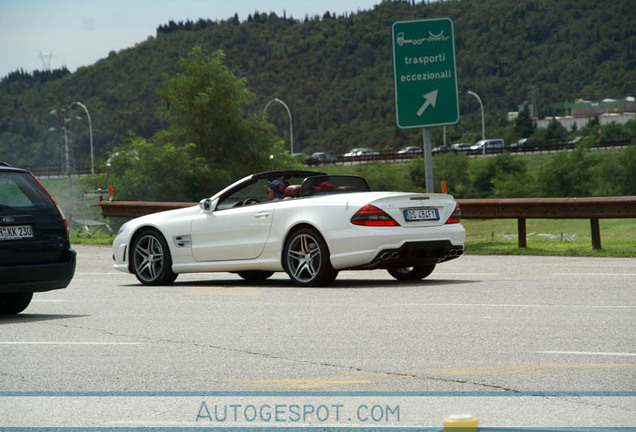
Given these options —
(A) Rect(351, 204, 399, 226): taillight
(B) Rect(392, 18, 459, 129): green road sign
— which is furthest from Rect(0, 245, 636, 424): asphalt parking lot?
(B) Rect(392, 18, 459, 129): green road sign

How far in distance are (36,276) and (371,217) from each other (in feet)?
13.0

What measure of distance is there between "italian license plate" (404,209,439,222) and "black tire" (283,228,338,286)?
1.05 m

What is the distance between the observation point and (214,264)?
44.2 feet

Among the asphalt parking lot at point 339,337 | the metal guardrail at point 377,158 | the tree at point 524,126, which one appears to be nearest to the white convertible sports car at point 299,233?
the asphalt parking lot at point 339,337

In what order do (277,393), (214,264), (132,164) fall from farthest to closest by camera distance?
(132,164)
(214,264)
(277,393)

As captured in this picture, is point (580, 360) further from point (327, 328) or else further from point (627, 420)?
point (327, 328)

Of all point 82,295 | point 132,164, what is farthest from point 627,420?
point 132,164

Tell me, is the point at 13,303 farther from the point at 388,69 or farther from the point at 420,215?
the point at 388,69

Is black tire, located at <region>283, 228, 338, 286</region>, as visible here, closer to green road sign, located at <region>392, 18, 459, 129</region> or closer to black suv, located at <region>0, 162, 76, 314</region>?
black suv, located at <region>0, 162, 76, 314</region>

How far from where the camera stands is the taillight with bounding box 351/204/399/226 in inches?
480

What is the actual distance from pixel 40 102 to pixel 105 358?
13735 centimetres

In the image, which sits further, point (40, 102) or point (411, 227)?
point (40, 102)

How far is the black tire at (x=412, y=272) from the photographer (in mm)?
13562

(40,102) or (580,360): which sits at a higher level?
(40,102)
